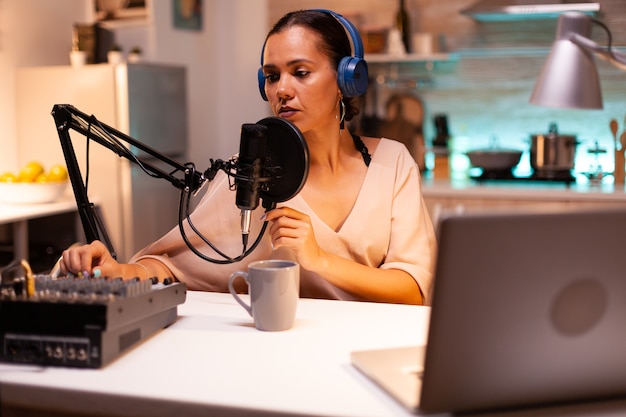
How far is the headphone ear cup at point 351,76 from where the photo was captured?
188 cm

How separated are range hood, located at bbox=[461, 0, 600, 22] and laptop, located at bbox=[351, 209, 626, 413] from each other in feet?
11.3

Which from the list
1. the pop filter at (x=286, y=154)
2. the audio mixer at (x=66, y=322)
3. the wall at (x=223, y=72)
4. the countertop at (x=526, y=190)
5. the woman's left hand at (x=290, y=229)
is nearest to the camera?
the audio mixer at (x=66, y=322)

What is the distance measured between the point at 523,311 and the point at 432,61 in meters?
3.91

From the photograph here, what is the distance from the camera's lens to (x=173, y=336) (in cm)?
126

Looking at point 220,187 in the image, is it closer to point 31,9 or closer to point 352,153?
point 352,153

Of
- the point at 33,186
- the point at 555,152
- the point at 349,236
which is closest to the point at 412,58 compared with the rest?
the point at 555,152

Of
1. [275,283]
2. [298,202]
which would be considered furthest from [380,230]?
[275,283]

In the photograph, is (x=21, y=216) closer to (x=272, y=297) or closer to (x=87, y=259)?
(x=87, y=259)

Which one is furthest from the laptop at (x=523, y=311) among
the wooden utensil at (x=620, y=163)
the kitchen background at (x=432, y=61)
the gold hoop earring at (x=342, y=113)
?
the kitchen background at (x=432, y=61)

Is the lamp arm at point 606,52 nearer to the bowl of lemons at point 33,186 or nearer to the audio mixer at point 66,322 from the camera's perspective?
the audio mixer at point 66,322

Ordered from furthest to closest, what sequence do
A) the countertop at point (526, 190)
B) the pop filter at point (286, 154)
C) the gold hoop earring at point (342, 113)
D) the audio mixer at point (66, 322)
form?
the countertop at point (526, 190) → the gold hoop earring at point (342, 113) → the pop filter at point (286, 154) → the audio mixer at point (66, 322)

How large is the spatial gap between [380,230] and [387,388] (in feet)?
3.10

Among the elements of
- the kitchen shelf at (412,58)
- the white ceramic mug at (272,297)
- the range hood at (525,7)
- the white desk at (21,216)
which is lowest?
the white desk at (21,216)

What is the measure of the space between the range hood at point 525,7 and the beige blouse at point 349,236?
A: 2435 millimetres
